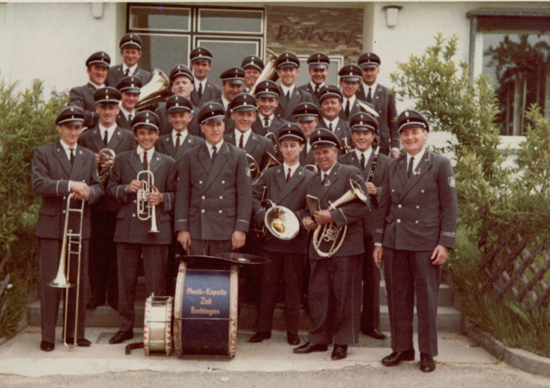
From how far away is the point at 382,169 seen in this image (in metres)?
7.23

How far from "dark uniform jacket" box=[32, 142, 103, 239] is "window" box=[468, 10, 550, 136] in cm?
743

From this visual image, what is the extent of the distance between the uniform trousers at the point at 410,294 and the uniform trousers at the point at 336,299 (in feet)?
1.16

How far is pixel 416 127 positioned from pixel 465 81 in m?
1.57

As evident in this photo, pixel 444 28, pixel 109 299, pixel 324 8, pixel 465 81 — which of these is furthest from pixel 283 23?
pixel 109 299

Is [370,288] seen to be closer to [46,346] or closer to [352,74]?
[352,74]

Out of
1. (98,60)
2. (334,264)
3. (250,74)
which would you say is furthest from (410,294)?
(98,60)

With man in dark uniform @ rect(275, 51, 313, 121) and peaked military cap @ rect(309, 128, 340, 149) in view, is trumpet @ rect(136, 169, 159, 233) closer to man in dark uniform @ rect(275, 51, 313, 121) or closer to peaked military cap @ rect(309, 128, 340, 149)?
peaked military cap @ rect(309, 128, 340, 149)

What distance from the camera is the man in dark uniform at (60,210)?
6664mm

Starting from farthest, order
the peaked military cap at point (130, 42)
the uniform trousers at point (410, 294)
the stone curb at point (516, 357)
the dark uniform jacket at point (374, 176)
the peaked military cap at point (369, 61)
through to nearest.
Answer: the peaked military cap at point (369, 61) → the peaked military cap at point (130, 42) → the dark uniform jacket at point (374, 176) → the uniform trousers at point (410, 294) → the stone curb at point (516, 357)

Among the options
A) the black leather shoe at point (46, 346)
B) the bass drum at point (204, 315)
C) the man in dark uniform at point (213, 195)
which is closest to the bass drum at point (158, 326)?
the bass drum at point (204, 315)

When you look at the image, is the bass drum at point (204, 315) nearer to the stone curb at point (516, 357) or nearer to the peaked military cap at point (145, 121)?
the peaked military cap at point (145, 121)

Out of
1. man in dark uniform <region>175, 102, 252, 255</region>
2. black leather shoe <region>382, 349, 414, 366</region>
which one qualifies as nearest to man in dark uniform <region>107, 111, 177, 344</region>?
man in dark uniform <region>175, 102, 252, 255</region>

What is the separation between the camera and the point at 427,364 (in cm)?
627

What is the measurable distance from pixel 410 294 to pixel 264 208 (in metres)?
1.65
